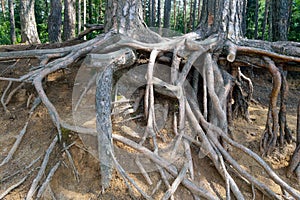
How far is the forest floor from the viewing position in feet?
9.11

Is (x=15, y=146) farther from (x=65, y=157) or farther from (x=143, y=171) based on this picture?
(x=143, y=171)

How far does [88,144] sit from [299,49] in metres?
3.01

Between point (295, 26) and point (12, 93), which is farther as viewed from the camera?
point (295, 26)

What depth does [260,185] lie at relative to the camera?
3.23 metres

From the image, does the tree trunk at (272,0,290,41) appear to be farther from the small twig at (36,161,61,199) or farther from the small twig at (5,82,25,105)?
the small twig at (36,161,61,199)

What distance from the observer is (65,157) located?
2.92 metres

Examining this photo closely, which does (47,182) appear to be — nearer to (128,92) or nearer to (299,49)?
(128,92)

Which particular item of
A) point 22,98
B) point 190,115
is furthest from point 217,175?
point 22,98

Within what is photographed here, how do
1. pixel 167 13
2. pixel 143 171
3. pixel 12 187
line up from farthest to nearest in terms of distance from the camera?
pixel 167 13 → pixel 143 171 → pixel 12 187

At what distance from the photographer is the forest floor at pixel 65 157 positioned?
2.78 metres

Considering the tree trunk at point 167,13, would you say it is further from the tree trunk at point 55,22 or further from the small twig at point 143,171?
the small twig at point 143,171

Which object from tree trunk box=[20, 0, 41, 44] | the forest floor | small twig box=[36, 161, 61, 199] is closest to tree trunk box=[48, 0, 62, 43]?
tree trunk box=[20, 0, 41, 44]

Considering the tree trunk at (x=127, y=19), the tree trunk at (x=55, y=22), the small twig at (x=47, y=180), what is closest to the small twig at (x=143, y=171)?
the small twig at (x=47, y=180)

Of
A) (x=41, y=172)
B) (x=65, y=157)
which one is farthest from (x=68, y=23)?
(x=41, y=172)
